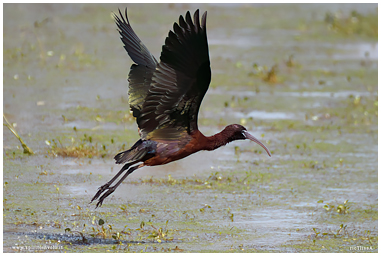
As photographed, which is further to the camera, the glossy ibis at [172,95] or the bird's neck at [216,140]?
the bird's neck at [216,140]

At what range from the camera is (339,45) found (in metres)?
18.1

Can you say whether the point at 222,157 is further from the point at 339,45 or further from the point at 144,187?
the point at 339,45

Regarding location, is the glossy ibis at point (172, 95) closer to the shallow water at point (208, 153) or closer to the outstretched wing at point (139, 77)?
the outstretched wing at point (139, 77)

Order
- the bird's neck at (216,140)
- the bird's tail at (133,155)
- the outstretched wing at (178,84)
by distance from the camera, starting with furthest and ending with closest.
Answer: the bird's neck at (216,140)
the bird's tail at (133,155)
the outstretched wing at (178,84)

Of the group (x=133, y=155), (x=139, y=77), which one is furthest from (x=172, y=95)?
(x=139, y=77)

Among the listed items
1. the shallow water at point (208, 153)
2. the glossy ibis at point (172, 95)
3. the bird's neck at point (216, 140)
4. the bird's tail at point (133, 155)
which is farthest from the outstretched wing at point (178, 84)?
the shallow water at point (208, 153)

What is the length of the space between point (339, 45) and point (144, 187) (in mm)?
11383

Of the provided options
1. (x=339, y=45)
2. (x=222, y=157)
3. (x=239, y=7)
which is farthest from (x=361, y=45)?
(x=222, y=157)

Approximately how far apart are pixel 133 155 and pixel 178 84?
0.86 m

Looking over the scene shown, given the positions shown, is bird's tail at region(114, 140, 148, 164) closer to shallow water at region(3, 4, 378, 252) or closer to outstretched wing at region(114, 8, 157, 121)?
outstretched wing at region(114, 8, 157, 121)

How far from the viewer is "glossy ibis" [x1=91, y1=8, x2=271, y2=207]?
5.67 metres

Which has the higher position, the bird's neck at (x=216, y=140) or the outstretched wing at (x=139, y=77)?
the outstretched wing at (x=139, y=77)

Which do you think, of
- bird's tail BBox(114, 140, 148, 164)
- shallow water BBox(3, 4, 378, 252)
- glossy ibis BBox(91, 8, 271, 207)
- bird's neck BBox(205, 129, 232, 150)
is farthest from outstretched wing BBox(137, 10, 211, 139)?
shallow water BBox(3, 4, 378, 252)

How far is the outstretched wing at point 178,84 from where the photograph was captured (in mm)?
5645
